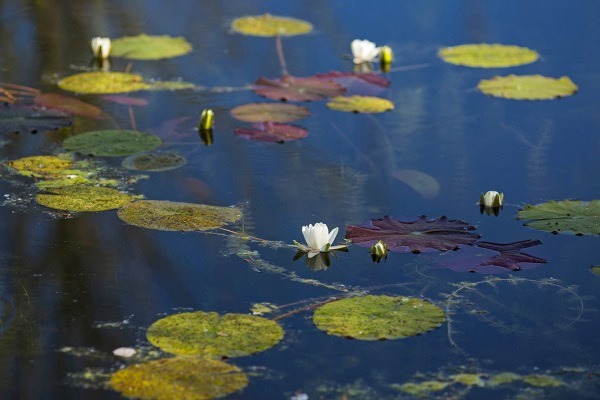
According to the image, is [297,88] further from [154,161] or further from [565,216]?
[565,216]

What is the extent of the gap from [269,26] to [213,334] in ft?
8.91

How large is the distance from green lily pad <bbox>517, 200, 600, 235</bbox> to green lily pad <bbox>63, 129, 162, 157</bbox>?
125 centimetres

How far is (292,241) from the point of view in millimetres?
2760

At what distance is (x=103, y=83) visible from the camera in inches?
161

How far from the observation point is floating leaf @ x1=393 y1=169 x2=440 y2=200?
308cm

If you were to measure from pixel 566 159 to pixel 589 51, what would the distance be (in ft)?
3.98

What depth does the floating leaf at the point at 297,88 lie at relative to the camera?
12.7 ft

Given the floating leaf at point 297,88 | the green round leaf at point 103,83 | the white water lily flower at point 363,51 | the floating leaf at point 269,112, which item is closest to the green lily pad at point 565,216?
the floating leaf at point 269,112

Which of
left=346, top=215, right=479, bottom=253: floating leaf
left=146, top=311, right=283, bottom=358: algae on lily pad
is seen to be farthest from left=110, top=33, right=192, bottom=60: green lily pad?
left=146, top=311, right=283, bottom=358: algae on lily pad

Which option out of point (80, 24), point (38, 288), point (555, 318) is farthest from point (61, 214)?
point (80, 24)

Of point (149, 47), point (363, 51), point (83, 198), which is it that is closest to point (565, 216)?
point (83, 198)

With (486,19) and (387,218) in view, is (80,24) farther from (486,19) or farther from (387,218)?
(387,218)

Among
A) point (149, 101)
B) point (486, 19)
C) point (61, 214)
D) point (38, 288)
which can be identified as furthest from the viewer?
point (486, 19)

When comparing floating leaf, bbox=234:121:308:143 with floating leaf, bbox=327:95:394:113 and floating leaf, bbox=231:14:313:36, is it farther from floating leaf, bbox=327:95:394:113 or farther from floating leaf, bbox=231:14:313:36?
floating leaf, bbox=231:14:313:36
